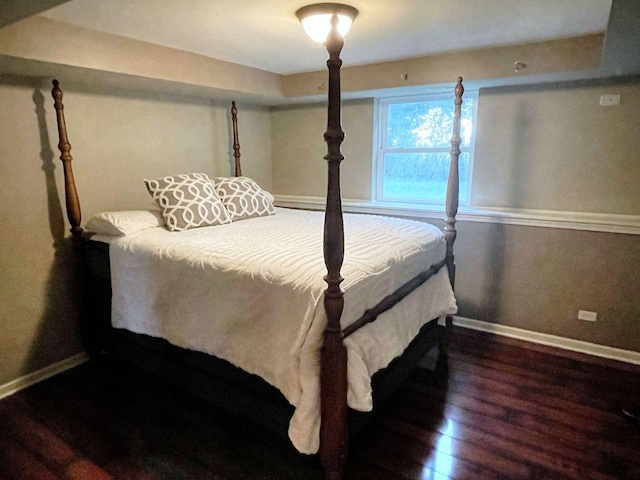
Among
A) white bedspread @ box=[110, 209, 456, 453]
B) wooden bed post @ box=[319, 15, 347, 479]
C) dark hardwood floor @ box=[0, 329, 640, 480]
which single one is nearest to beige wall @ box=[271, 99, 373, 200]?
white bedspread @ box=[110, 209, 456, 453]

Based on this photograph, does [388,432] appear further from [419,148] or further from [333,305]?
[419,148]

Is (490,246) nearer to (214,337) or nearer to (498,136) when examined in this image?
(498,136)

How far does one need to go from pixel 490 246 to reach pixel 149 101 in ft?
9.31

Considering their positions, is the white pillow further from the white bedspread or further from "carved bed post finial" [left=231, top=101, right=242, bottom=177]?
"carved bed post finial" [left=231, top=101, right=242, bottom=177]

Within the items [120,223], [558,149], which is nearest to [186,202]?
[120,223]

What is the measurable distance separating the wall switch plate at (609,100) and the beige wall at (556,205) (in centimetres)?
3

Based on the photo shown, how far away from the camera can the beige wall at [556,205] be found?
2660 mm

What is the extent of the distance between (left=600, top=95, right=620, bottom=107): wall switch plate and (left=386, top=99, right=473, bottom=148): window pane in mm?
887

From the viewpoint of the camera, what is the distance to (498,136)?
3.03 m

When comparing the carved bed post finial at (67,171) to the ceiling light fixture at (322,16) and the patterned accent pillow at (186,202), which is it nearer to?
the patterned accent pillow at (186,202)

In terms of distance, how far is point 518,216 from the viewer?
2.95 meters

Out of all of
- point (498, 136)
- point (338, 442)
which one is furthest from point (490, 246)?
point (338, 442)

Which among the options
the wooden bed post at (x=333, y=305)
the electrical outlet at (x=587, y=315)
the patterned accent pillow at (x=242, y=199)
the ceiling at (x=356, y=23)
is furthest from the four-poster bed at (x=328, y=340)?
the electrical outlet at (x=587, y=315)

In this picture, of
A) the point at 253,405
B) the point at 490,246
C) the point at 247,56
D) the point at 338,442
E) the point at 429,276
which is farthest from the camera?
the point at 490,246
